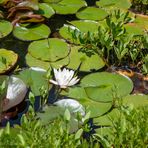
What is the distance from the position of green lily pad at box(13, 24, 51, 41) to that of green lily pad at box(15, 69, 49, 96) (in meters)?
0.39

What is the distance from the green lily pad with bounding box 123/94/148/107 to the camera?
203 cm

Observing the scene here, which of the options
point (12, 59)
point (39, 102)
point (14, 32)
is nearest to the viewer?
point (39, 102)

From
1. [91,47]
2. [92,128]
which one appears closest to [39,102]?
[92,128]

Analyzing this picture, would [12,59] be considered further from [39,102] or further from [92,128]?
[92,128]

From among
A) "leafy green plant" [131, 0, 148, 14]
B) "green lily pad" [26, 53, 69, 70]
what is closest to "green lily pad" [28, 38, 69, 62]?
"green lily pad" [26, 53, 69, 70]

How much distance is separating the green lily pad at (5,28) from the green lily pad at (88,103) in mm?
663

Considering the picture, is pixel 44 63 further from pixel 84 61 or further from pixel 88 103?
pixel 88 103

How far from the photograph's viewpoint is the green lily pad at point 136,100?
80.0 inches

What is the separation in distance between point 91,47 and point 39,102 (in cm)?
54

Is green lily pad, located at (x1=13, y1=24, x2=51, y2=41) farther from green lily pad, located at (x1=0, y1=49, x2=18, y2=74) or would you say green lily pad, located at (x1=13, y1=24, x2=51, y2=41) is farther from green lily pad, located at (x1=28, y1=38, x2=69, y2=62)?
green lily pad, located at (x1=0, y1=49, x2=18, y2=74)

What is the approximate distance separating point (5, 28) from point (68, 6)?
1.75 feet

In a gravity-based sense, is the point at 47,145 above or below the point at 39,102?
above

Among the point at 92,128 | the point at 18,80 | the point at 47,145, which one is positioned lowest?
the point at 92,128

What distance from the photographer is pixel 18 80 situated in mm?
1994
